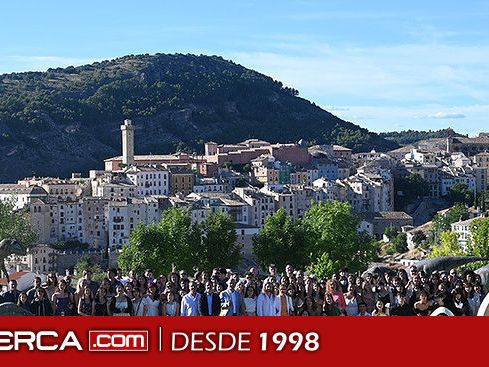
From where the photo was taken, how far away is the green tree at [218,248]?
42344 millimetres

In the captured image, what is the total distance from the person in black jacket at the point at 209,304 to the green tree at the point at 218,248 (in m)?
27.6

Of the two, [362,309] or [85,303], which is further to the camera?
[362,309]

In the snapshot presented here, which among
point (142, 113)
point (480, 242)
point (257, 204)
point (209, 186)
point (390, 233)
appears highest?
point (142, 113)

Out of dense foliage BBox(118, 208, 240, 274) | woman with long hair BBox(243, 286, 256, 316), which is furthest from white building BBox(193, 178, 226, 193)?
woman with long hair BBox(243, 286, 256, 316)

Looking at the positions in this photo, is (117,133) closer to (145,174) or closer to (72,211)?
(145,174)

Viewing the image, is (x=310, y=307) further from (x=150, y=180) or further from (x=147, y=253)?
(x=150, y=180)

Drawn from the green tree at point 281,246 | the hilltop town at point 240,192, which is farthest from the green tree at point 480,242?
the green tree at point 281,246

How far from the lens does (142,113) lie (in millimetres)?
156625

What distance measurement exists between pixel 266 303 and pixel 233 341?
2.44 meters

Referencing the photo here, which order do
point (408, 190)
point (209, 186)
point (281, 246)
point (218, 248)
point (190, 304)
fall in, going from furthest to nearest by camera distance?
point (408, 190), point (209, 186), point (218, 248), point (281, 246), point (190, 304)

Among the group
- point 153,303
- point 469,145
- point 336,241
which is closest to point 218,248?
point 336,241

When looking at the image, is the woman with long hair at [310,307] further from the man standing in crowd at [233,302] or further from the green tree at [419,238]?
the green tree at [419,238]

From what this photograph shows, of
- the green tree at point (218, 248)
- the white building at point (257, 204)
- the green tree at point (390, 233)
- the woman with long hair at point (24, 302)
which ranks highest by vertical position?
the white building at point (257, 204)

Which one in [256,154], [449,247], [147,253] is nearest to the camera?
[147,253]
